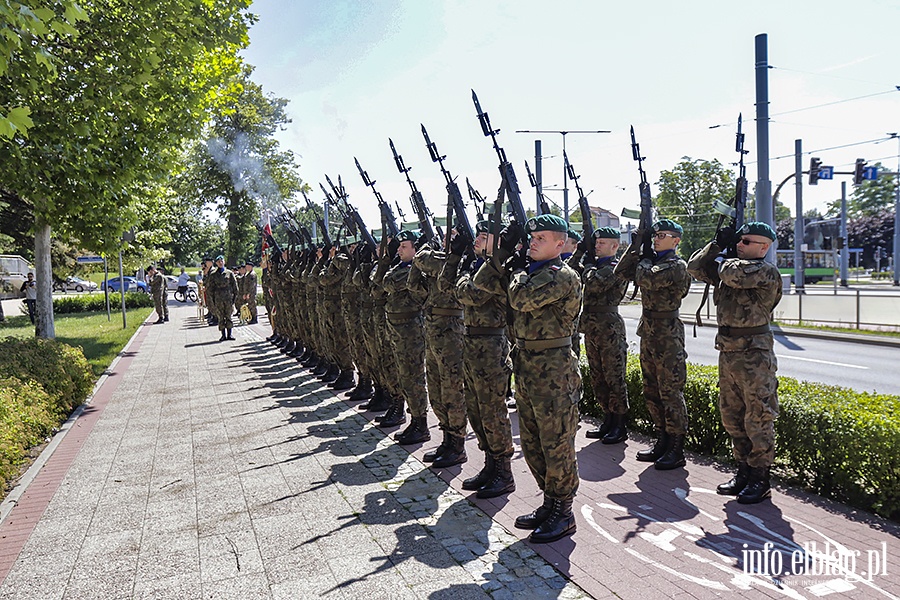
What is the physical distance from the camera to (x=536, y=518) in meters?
4.74

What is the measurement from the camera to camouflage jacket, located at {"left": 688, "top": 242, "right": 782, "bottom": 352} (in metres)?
5.16

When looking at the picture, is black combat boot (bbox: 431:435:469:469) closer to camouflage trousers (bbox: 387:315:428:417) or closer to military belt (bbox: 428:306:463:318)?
camouflage trousers (bbox: 387:315:428:417)

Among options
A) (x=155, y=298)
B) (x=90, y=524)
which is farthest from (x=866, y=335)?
(x=155, y=298)

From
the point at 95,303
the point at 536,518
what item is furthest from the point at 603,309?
the point at 95,303

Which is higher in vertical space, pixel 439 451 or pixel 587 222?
pixel 587 222

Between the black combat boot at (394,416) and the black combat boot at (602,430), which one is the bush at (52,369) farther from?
the black combat boot at (602,430)

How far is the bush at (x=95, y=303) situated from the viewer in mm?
31766

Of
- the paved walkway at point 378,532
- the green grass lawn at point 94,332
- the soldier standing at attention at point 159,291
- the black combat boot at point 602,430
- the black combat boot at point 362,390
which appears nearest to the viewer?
the paved walkway at point 378,532

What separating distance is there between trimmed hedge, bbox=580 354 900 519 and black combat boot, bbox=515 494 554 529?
220 centimetres

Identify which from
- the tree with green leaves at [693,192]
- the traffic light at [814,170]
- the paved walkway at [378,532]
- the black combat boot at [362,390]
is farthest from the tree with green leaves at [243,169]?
the paved walkway at [378,532]

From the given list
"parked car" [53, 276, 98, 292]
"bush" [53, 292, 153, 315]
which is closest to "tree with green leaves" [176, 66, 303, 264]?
"bush" [53, 292, 153, 315]

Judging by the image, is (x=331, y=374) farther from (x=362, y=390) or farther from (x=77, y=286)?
(x=77, y=286)

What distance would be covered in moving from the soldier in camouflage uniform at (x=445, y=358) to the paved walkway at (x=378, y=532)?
0.30 metres

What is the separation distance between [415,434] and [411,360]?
0.81m
